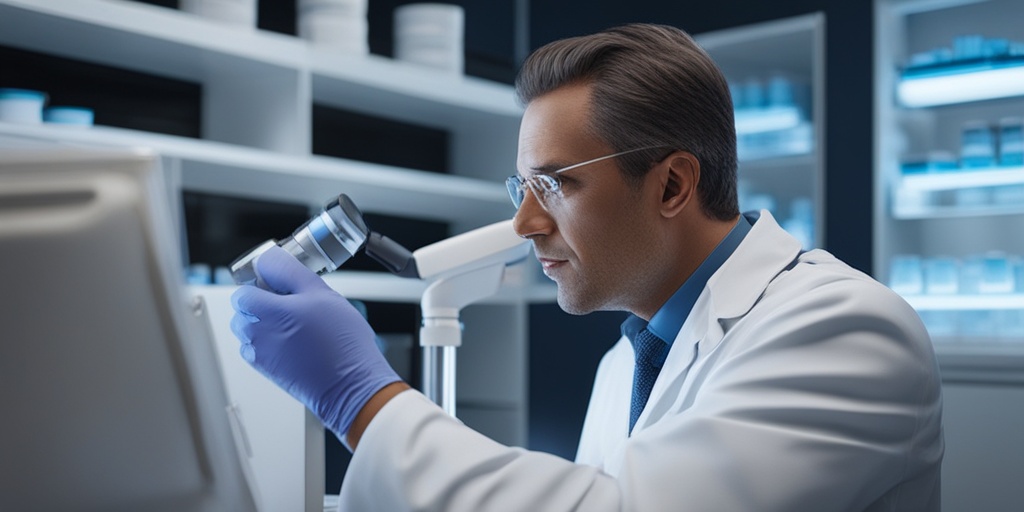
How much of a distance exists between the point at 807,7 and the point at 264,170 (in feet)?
6.63

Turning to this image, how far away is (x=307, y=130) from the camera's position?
110 inches

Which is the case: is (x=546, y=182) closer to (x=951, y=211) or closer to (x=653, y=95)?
(x=653, y=95)

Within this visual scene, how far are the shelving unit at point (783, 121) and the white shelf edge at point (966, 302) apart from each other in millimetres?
383

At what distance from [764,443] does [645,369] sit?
433 mm

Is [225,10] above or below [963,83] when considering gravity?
above

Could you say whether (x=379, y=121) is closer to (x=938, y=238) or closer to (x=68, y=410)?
(x=938, y=238)

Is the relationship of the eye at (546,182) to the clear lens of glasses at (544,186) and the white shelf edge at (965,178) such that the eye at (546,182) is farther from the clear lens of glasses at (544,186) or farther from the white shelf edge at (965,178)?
the white shelf edge at (965,178)

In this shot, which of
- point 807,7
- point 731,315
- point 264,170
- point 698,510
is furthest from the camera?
point 807,7

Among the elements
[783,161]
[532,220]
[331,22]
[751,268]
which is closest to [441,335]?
[532,220]

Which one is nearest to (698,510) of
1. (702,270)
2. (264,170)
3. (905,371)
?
(905,371)

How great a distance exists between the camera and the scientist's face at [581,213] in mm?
1317

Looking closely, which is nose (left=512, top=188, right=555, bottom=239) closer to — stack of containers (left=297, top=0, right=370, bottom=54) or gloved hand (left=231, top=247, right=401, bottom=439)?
gloved hand (left=231, top=247, right=401, bottom=439)

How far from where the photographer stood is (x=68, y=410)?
0.57m

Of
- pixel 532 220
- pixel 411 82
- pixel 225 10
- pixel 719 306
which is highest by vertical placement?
pixel 225 10
